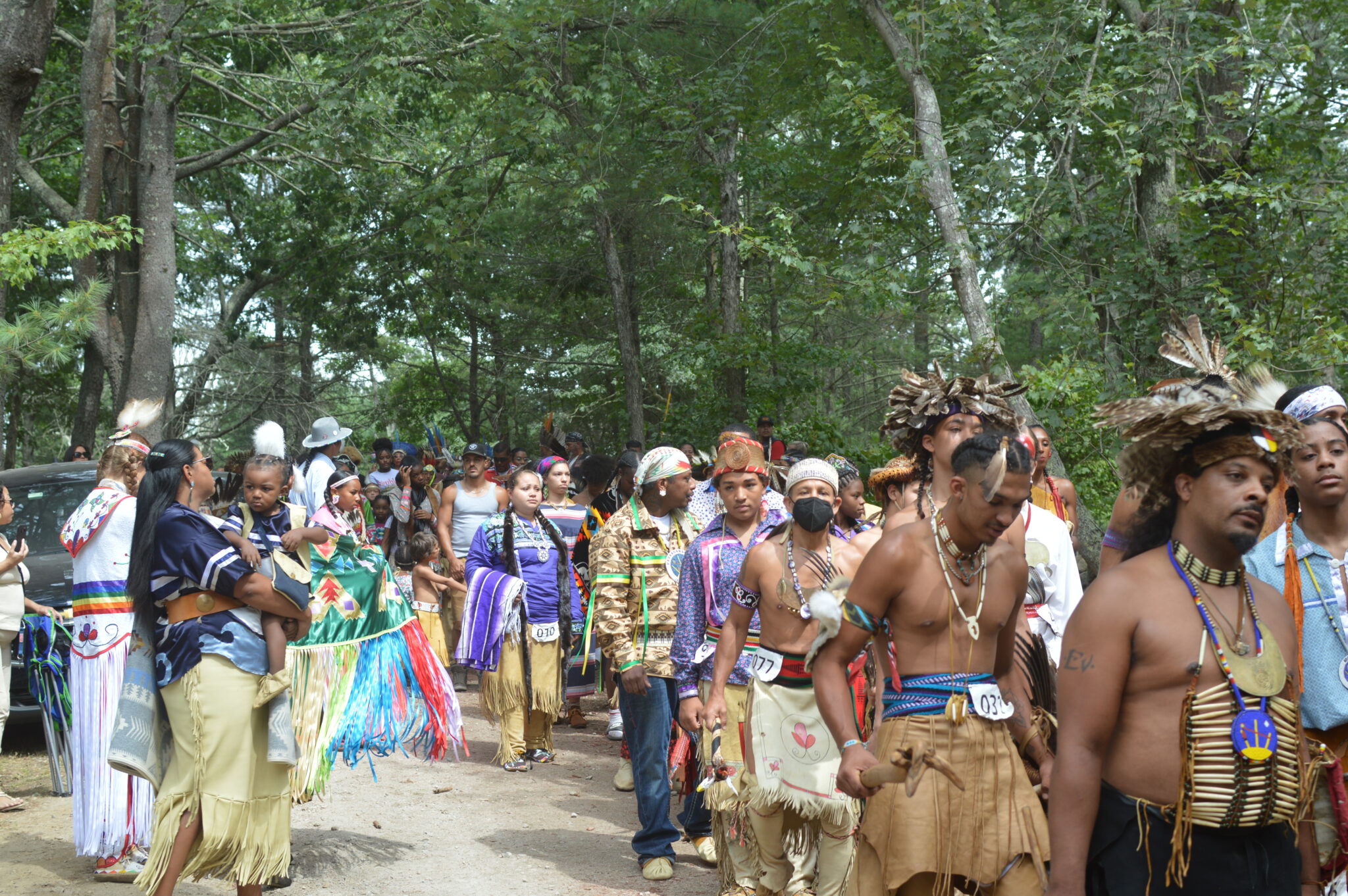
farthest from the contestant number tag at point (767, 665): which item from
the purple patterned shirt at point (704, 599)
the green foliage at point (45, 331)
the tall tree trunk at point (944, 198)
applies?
the green foliage at point (45, 331)

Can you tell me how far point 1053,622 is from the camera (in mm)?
5211

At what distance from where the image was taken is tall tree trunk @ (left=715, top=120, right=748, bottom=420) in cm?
1672

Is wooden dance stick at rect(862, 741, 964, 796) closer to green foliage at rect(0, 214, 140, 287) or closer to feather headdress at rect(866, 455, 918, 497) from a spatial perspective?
feather headdress at rect(866, 455, 918, 497)

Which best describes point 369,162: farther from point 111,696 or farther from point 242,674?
point 242,674

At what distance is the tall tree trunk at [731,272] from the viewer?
16.7 m

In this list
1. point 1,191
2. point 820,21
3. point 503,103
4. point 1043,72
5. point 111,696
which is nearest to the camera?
point 111,696

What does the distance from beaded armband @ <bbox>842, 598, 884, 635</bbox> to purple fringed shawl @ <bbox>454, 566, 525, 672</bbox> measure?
512cm

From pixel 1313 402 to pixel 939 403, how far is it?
54.7 inches

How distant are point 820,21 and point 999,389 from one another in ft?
32.2

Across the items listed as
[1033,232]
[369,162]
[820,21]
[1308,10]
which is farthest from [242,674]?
[369,162]

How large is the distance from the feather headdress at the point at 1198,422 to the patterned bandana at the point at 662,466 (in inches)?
141

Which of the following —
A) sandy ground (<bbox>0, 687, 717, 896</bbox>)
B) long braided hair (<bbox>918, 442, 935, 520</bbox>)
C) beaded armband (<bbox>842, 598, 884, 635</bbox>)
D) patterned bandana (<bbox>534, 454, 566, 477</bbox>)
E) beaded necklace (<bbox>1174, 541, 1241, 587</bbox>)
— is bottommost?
sandy ground (<bbox>0, 687, 717, 896</bbox>)

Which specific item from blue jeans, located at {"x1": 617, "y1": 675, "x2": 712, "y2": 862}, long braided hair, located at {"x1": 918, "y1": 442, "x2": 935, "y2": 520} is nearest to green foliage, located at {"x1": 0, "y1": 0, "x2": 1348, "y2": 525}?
blue jeans, located at {"x1": 617, "y1": 675, "x2": 712, "y2": 862}

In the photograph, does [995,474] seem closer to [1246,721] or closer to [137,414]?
[1246,721]
